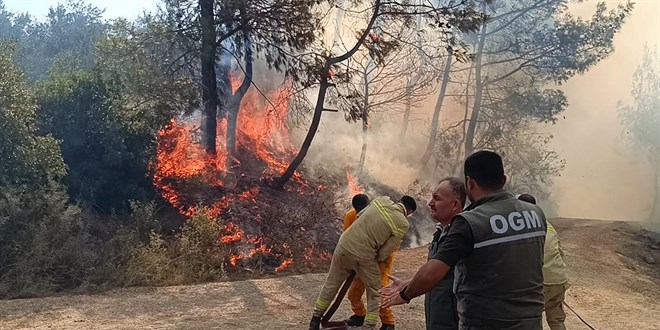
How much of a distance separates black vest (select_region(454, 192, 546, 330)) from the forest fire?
31.3 ft

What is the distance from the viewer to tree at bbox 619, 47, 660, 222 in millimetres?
28547

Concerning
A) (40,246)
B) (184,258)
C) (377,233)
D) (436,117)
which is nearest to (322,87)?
(184,258)

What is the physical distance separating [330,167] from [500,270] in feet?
56.6

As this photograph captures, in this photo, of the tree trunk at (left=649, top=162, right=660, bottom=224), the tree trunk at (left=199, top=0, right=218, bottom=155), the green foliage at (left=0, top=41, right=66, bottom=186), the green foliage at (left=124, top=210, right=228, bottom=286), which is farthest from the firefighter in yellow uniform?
the tree trunk at (left=649, top=162, right=660, bottom=224)

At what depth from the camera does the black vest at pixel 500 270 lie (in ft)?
9.73

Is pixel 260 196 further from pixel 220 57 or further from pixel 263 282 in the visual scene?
pixel 263 282

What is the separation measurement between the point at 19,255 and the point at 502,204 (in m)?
9.16

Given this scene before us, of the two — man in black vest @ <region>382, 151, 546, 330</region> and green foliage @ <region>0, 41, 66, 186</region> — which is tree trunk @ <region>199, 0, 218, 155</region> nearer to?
green foliage @ <region>0, 41, 66, 186</region>

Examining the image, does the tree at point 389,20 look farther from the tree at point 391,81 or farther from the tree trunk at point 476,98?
the tree trunk at point 476,98

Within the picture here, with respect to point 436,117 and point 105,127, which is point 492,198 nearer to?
point 105,127

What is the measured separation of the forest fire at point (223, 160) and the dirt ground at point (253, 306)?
2408mm

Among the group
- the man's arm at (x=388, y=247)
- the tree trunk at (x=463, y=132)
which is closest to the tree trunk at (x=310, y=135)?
the man's arm at (x=388, y=247)

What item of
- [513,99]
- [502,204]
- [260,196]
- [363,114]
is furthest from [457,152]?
[502,204]

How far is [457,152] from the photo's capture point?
24516mm
